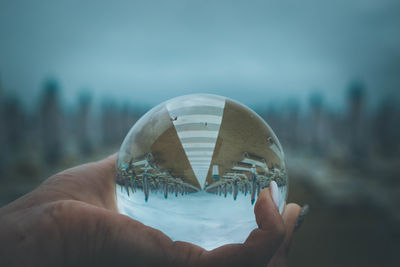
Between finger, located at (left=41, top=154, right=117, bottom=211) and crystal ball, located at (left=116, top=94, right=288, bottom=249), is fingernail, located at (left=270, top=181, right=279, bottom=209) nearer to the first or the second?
crystal ball, located at (left=116, top=94, right=288, bottom=249)

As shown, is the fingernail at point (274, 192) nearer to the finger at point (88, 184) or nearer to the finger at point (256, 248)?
the finger at point (256, 248)

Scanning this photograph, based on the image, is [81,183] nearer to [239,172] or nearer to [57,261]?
[57,261]

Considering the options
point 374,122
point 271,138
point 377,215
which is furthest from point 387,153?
point 271,138

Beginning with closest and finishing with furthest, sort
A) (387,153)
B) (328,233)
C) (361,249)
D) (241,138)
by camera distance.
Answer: (241,138) < (361,249) < (328,233) < (387,153)

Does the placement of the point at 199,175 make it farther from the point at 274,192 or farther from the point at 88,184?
the point at 88,184

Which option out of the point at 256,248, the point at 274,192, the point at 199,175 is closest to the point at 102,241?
the point at 199,175

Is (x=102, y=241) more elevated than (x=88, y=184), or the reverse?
(x=88, y=184)

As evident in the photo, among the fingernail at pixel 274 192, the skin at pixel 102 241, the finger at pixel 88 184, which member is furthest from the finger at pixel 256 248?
the finger at pixel 88 184
